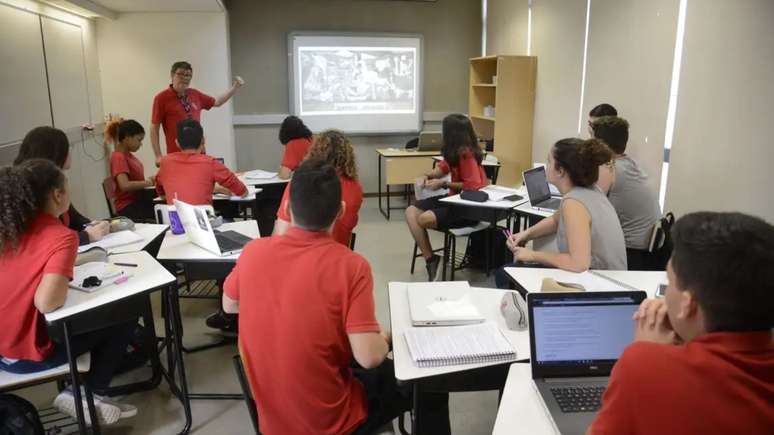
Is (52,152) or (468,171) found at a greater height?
(52,152)

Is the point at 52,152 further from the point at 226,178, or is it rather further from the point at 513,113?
the point at 513,113

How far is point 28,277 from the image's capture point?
73.7 inches

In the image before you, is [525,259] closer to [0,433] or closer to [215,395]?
[215,395]

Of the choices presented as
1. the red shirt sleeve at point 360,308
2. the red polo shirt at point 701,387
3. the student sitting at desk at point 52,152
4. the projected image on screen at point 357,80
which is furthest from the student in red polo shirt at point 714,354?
the projected image on screen at point 357,80

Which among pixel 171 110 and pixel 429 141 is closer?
pixel 171 110

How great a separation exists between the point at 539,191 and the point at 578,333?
243cm

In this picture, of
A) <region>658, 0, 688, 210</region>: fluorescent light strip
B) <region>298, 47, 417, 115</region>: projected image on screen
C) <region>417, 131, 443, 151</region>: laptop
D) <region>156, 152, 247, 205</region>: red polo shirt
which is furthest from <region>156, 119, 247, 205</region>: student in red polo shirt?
<region>298, 47, 417, 115</region>: projected image on screen

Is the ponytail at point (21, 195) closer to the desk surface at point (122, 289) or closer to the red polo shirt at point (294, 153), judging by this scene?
the desk surface at point (122, 289)

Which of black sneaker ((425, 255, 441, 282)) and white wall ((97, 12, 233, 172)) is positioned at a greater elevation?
white wall ((97, 12, 233, 172))

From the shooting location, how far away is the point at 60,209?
2043 millimetres

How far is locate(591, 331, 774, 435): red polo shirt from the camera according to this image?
843mm

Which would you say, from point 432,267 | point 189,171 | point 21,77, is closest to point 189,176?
point 189,171

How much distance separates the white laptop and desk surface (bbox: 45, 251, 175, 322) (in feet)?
3.48

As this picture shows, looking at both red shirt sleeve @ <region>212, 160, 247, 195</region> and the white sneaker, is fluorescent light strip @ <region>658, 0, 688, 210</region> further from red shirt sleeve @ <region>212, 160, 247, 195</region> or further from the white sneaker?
the white sneaker
